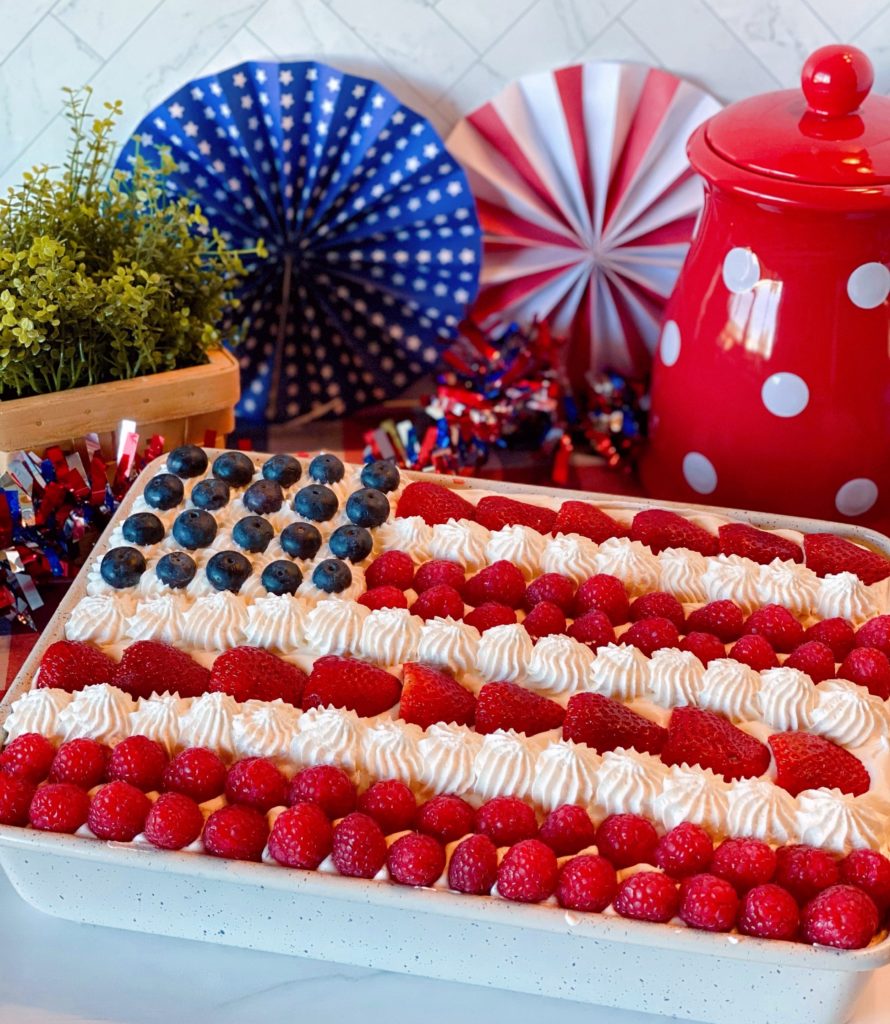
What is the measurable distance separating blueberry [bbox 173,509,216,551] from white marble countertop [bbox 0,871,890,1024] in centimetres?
39

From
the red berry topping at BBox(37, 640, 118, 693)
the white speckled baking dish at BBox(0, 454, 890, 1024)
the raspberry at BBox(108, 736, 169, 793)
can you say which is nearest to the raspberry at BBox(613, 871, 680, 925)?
the white speckled baking dish at BBox(0, 454, 890, 1024)

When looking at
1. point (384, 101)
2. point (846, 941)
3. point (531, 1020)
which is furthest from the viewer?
point (384, 101)

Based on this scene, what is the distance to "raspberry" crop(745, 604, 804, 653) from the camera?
119 centimetres

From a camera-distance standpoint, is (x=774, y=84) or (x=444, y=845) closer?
(x=444, y=845)

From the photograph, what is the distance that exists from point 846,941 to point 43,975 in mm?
651

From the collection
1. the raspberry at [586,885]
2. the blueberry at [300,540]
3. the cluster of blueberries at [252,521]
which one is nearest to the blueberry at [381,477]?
the cluster of blueberries at [252,521]

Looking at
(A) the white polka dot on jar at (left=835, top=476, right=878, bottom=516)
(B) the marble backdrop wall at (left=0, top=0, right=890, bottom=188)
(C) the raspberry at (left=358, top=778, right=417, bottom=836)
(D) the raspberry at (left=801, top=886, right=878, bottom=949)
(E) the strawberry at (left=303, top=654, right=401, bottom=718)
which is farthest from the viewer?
(B) the marble backdrop wall at (left=0, top=0, right=890, bottom=188)

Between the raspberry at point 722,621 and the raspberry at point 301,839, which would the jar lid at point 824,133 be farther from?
the raspberry at point 301,839

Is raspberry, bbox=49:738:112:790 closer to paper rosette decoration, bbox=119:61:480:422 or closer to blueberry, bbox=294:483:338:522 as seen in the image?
blueberry, bbox=294:483:338:522

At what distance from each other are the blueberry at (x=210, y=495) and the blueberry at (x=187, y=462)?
0.12ft

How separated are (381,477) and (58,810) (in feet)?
1.73

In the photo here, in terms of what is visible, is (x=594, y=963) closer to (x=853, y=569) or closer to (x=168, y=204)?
(x=853, y=569)

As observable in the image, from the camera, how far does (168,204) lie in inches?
62.9

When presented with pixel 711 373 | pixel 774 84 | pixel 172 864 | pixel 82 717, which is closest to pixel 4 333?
pixel 82 717
